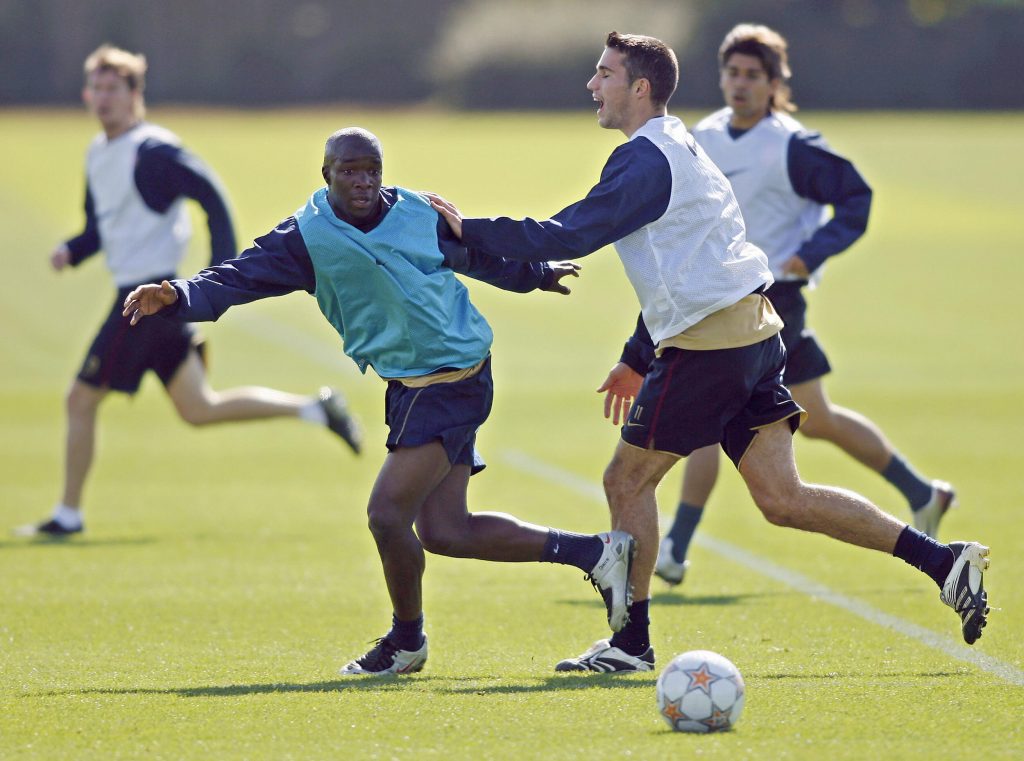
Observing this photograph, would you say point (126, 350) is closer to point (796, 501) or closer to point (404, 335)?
point (404, 335)

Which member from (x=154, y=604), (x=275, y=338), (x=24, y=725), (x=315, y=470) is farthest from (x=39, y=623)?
(x=275, y=338)

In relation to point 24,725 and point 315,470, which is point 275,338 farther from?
point 24,725

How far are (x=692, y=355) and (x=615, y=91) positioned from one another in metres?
1.00

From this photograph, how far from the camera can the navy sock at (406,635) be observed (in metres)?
6.55

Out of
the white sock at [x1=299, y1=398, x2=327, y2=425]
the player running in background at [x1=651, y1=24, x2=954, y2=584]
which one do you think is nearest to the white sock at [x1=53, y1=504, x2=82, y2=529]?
the white sock at [x1=299, y1=398, x2=327, y2=425]

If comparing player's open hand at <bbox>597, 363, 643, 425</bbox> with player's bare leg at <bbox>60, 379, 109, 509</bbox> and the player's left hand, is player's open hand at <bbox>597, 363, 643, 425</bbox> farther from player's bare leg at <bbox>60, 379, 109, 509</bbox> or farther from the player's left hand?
player's bare leg at <bbox>60, 379, 109, 509</bbox>

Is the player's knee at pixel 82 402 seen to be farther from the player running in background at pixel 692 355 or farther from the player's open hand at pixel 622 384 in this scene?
the player running in background at pixel 692 355

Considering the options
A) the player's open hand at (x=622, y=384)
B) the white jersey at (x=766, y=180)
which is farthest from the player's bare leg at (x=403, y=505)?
the white jersey at (x=766, y=180)

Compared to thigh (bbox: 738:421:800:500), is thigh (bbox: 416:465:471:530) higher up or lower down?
lower down

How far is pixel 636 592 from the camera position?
22.0 ft

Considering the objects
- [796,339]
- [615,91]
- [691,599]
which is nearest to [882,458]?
[796,339]

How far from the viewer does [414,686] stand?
628 centimetres

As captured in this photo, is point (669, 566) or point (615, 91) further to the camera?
point (669, 566)

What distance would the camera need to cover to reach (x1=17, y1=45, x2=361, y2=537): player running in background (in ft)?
33.5
